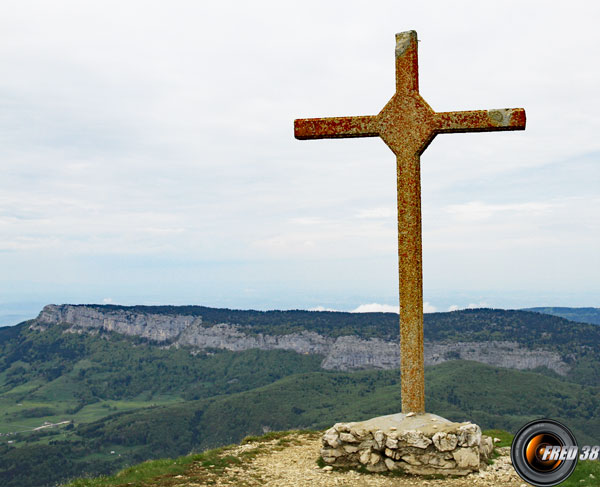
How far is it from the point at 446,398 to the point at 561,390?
37738 millimetres

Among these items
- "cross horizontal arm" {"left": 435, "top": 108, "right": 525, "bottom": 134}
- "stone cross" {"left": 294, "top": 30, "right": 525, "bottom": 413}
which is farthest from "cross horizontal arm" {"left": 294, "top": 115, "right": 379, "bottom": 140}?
"cross horizontal arm" {"left": 435, "top": 108, "right": 525, "bottom": 134}

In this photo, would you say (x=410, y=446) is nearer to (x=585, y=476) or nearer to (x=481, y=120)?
(x=585, y=476)

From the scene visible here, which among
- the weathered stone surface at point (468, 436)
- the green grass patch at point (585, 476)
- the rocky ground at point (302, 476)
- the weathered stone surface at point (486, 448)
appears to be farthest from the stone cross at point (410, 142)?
the green grass patch at point (585, 476)

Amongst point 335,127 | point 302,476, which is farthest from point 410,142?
point 302,476

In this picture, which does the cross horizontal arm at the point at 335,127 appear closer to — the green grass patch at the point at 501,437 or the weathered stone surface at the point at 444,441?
the weathered stone surface at the point at 444,441

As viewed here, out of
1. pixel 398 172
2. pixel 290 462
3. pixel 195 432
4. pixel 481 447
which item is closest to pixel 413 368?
pixel 481 447

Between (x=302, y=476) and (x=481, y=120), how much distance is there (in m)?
12.4

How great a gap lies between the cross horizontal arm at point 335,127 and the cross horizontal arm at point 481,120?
2246 millimetres

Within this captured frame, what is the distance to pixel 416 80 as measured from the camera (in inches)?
706

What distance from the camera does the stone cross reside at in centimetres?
1736

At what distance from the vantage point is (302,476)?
1620 centimetres

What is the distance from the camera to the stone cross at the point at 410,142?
683 inches

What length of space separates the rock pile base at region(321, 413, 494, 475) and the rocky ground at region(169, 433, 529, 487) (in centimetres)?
34

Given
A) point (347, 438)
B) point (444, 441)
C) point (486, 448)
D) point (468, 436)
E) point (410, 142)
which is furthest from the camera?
point (410, 142)
